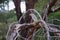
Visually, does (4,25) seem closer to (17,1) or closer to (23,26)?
(17,1)

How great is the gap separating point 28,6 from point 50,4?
0.86 feet

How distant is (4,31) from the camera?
303cm

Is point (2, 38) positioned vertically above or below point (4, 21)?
below

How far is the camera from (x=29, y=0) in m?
1.84

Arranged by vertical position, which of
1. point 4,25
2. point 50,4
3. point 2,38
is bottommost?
point 2,38

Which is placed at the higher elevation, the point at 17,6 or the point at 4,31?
the point at 17,6

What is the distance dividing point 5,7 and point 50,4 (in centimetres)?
269

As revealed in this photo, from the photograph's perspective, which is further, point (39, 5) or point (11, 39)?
point (39, 5)

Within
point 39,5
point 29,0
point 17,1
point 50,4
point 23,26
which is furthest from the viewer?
point 39,5

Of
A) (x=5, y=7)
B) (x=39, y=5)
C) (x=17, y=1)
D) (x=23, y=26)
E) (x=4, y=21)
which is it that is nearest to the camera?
(x=23, y=26)

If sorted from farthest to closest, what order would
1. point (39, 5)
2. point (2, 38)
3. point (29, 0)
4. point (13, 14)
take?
point (13, 14)
point (2, 38)
point (39, 5)
point (29, 0)

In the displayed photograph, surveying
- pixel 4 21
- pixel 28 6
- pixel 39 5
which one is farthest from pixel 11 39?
pixel 4 21

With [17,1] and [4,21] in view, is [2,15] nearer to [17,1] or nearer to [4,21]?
[4,21]

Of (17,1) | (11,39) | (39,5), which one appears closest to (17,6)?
(17,1)
